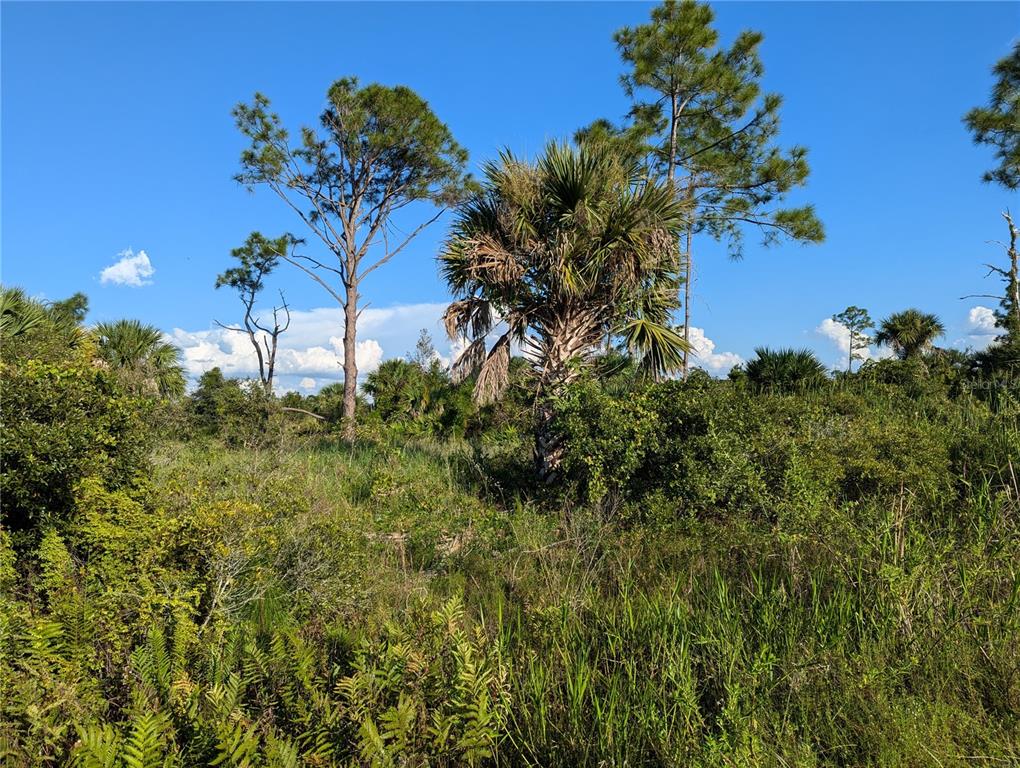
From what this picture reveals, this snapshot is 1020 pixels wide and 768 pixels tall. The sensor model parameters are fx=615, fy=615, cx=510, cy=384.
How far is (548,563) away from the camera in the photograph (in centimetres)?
539

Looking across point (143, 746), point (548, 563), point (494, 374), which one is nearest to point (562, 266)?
point (494, 374)

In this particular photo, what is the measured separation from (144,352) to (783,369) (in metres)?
21.7

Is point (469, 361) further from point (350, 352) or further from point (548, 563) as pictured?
point (350, 352)

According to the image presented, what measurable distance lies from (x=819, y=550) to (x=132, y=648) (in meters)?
4.65

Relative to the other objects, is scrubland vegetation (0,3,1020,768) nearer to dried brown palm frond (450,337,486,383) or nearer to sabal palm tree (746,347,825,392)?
dried brown palm frond (450,337,486,383)

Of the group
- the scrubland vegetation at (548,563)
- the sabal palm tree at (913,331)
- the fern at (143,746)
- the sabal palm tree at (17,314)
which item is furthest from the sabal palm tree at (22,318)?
the sabal palm tree at (913,331)

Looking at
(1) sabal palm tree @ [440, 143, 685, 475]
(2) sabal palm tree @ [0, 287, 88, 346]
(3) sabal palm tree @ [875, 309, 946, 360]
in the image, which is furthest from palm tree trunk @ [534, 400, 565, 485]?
(3) sabal palm tree @ [875, 309, 946, 360]

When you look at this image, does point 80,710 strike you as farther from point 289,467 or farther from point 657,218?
point 657,218

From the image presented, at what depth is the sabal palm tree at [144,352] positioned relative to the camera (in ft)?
69.3

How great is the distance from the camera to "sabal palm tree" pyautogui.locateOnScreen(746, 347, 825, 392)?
15711mm

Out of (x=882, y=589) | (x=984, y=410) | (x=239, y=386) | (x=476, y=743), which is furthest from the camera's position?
(x=239, y=386)

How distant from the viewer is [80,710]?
2650 millimetres

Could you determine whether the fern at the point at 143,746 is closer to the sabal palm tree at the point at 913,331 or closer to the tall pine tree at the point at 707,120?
the tall pine tree at the point at 707,120

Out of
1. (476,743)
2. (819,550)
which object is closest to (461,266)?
(819,550)
